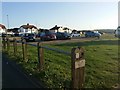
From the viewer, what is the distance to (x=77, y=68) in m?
6.23

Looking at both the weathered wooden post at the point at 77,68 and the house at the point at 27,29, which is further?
the house at the point at 27,29

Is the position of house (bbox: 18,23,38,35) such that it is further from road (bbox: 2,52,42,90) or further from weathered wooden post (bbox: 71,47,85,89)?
weathered wooden post (bbox: 71,47,85,89)

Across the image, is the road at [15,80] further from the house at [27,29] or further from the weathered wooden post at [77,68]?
the house at [27,29]

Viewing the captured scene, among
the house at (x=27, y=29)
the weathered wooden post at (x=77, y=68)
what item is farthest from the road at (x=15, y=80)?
the house at (x=27, y=29)

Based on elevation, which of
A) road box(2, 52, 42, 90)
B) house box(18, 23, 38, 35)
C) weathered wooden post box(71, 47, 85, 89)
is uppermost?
house box(18, 23, 38, 35)

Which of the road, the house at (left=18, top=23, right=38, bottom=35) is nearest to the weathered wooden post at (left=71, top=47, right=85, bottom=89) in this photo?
the road

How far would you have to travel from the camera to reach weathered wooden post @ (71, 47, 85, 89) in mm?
6151

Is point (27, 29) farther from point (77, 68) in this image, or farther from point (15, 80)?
point (77, 68)

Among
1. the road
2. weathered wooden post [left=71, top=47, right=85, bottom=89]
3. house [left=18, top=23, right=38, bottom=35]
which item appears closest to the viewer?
weathered wooden post [left=71, top=47, right=85, bottom=89]

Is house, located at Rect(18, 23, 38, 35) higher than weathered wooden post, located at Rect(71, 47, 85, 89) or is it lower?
higher

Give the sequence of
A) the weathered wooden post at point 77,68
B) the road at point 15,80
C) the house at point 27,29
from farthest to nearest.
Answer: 1. the house at point 27,29
2. the road at point 15,80
3. the weathered wooden post at point 77,68

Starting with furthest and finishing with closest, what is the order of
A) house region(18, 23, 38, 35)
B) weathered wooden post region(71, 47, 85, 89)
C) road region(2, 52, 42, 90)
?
house region(18, 23, 38, 35), road region(2, 52, 42, 90), weathered wooden post region(71, 47, 85, 89)

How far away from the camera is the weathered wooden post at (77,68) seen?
6151 mm

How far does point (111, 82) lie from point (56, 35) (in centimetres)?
3649
